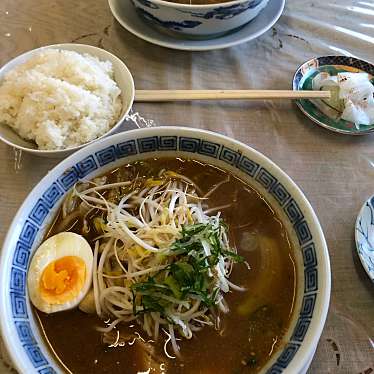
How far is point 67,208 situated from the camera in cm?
128

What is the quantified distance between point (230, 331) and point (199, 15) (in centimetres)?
111

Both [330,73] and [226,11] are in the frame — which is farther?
[330,73]

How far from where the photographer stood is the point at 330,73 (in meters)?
1.76

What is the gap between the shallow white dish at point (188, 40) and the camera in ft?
5.87

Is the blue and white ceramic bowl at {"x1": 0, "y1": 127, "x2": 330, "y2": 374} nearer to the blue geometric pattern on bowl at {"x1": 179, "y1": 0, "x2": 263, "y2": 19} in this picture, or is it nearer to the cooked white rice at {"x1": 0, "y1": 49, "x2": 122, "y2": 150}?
the cooked white rice at {"x1": 0, "y1": 49, "x2": 122, "y2": 150}

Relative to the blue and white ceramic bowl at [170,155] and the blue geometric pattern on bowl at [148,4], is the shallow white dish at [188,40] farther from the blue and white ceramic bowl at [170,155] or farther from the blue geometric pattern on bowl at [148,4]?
the blue and white ceramic bowl at [170,155]

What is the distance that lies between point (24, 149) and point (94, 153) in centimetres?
26

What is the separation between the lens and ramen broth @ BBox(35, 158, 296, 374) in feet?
3.54

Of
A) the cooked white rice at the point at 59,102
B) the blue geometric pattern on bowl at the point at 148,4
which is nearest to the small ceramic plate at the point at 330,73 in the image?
the blue geometric pattern on bowl at the point at 148,4

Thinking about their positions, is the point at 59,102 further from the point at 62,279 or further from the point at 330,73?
the point at 330,73

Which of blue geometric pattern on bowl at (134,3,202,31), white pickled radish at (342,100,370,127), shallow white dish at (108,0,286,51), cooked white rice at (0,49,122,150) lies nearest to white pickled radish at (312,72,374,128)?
white pickled radish at (342,100,370,127)

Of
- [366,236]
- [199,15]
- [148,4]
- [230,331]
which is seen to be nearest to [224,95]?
[199,15]

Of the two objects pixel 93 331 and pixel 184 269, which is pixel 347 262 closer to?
pixel 184 269

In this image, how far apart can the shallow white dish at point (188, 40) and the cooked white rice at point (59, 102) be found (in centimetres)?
36
